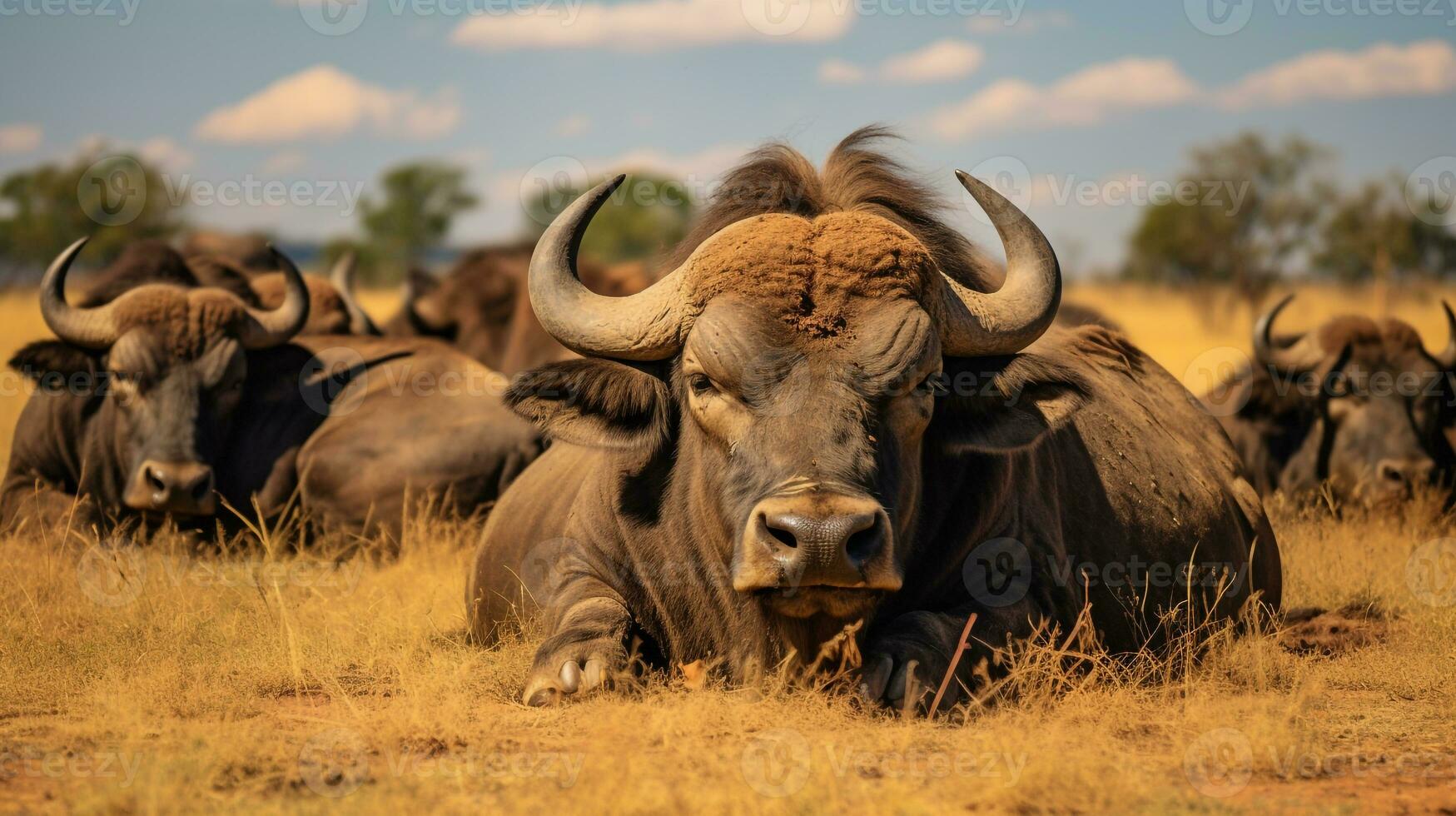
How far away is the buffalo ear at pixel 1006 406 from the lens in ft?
18.3

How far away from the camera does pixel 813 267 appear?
5191mm

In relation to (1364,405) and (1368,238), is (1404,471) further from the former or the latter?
(1368,238)

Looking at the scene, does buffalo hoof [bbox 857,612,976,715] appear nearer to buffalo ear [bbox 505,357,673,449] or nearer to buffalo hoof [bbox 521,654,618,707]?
buffalo hoof [bbox 521,654,618,707]

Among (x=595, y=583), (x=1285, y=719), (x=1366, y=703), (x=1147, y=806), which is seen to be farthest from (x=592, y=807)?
(x=1366, y=703)

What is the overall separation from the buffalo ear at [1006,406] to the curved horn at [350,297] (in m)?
7.73

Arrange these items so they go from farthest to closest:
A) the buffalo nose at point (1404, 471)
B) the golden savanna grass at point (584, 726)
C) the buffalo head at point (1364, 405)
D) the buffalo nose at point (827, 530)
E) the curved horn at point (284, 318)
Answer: the buffalo head at point (1364, 405), the buffalo nose at point (1404, 471), the curved horn at point (284, 318), the buffalo nose at point (827, 530), the golden savanna grass at point (584, 726)

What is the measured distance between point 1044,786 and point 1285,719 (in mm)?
1333

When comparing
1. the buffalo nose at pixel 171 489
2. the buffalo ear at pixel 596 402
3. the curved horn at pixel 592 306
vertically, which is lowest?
the buffalo nose at pixel 171 489

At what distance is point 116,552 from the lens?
789cm

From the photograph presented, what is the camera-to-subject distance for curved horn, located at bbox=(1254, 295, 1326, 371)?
11461 millimetres

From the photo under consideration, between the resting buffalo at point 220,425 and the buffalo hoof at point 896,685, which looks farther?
the resting buffalo at point 220,425

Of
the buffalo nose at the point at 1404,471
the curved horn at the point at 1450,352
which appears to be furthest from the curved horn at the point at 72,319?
the curved horn at the point at 1450,352

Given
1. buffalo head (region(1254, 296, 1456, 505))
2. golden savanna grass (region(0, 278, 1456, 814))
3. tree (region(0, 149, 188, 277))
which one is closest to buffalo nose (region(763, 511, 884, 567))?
golden savanna grass (region(0, 278, 1456, 814))

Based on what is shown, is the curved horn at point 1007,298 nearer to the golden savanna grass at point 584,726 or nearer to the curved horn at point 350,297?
the golden savanna grass at point 584,726
